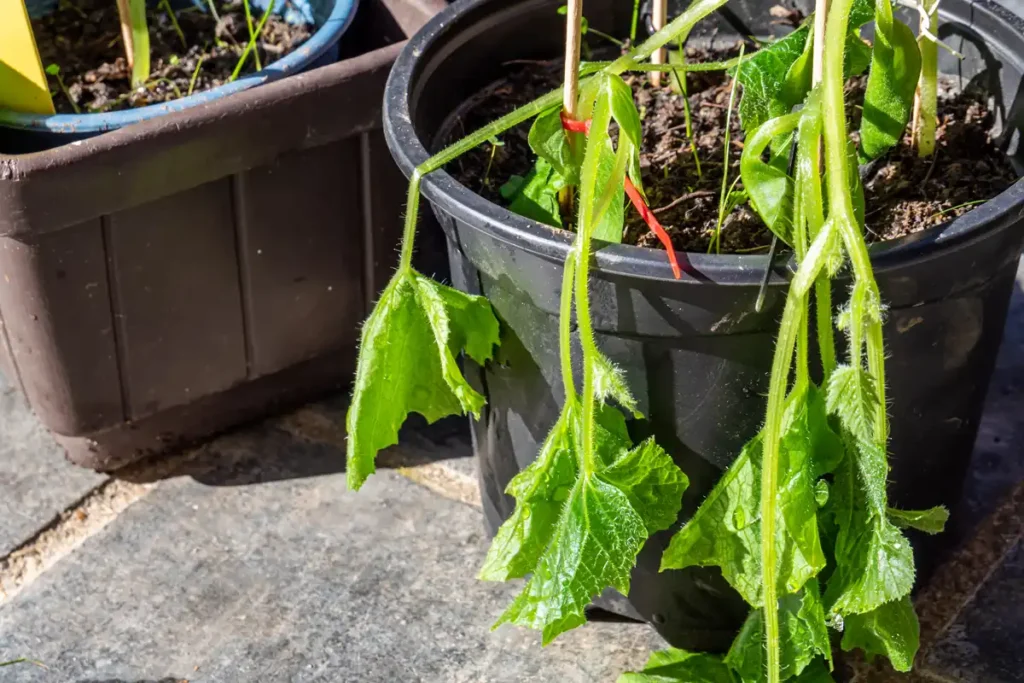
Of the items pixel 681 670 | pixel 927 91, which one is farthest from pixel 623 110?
pixel 681 670

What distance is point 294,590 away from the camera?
48.6 inches

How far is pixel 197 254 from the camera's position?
1.26 meters

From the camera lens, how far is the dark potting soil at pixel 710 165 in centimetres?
104

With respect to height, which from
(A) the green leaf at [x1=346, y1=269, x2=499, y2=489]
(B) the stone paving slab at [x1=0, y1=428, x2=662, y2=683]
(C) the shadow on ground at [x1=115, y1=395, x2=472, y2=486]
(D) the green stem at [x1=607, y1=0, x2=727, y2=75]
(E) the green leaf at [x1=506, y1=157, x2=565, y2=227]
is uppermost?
(D) the green stem at [x1=607, y1=0, x2=727, y2=75]

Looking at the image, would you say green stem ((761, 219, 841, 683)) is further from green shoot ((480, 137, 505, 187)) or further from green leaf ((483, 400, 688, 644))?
green shoot ((480, 137, 505, 187))

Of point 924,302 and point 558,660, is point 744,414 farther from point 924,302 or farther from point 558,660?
point 558,660

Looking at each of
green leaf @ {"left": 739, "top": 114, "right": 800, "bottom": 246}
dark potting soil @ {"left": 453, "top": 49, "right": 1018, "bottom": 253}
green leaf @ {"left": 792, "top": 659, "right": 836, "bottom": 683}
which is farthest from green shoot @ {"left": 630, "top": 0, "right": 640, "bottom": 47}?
green leaf @ {"left": 792, "top": 659, "right": 836, "bottom": 683}

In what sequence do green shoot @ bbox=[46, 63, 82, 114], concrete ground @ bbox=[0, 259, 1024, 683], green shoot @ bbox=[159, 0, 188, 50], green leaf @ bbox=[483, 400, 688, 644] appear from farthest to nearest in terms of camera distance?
green shoot @ bbox=[159, 0, 188, 50]
green shoot @ bbox=[46, 63, 82, 114]
concrete ground @ bbox=[0, 259, 1024, 683]
green leaf @ bbox=[483, 400, 688, 644]

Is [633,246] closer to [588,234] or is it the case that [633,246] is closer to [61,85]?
[588,234]

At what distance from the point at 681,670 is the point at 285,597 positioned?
401 millimetres

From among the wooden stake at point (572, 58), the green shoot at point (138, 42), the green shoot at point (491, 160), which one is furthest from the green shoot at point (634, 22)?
the green shoot at point (138, 42)

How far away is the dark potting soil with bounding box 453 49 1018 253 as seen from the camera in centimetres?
104

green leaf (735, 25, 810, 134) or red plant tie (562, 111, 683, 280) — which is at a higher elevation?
green leaf (735, 25, 810, 134)

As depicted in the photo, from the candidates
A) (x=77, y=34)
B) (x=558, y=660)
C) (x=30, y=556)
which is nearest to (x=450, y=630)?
(x=558, y=660)
